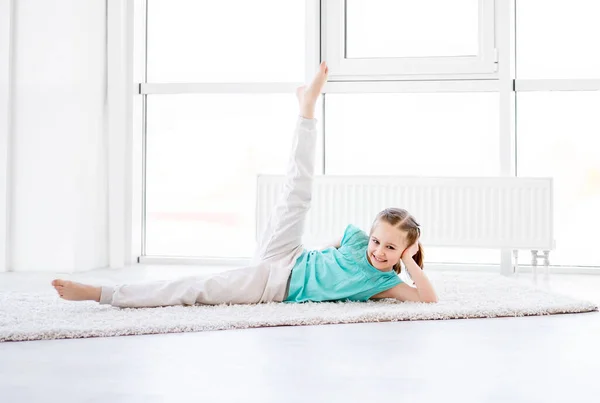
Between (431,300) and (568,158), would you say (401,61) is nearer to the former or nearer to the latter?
→ (568,158)

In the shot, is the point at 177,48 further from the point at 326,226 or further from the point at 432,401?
the point at 432,401

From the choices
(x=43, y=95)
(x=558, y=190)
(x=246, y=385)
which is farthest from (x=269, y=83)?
(x=246, y=385)

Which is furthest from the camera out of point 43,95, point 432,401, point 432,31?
point 432,31

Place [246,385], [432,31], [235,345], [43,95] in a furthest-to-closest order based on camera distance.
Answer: [432,31]
[43,95]
[235,345]
[246,385]

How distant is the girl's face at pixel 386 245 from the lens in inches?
88.2

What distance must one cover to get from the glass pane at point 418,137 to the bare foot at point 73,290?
2042mm

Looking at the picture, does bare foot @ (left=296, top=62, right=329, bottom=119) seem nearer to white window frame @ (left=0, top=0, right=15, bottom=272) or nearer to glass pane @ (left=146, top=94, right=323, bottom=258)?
glass pane @ (left=146, top=94, right=323, bottom=258)

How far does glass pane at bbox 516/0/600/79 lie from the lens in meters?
3.77

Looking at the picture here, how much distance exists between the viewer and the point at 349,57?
12.9 ft

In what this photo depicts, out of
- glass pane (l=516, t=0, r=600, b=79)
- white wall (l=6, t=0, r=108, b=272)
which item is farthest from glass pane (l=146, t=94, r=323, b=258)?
glass pane (l=516, t=0, r=600, b=79)

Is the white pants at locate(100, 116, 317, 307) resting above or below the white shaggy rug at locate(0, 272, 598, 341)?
above

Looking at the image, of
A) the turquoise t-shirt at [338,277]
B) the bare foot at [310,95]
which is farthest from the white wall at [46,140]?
the turquoise t-shirt at [338,277]

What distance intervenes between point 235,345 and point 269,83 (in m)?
2.39

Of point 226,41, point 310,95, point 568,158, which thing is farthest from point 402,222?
point 226,41
